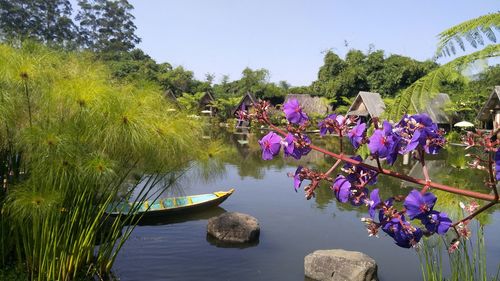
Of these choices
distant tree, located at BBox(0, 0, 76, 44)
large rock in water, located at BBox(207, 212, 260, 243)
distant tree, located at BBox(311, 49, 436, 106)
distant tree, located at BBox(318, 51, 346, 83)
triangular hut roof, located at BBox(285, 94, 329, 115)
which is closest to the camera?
large rock in water, located at BBox(207, 212, 260, 243)

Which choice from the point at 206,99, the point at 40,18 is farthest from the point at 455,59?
the point at 40,18

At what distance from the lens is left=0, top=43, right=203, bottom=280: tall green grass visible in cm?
395

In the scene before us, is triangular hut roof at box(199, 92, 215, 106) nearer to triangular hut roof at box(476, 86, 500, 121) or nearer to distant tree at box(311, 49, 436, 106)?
distant tree at box(311, 49, 436, 106)

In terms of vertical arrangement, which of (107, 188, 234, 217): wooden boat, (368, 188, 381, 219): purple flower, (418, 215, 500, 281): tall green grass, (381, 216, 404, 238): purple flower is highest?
(368, 188, 381, 219): purple flower

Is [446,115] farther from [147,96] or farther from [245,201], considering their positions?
[147,96]

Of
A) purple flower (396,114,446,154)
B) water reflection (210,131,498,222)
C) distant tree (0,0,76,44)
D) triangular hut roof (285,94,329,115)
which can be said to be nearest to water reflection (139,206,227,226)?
water reflection (210,131,498,222)

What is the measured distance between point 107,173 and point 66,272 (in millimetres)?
1243

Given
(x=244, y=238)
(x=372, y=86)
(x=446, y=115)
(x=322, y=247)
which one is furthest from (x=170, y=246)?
(x=372, y=86)

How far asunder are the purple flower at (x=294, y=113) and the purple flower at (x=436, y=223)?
0.46 m

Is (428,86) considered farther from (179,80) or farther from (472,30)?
(179,80)

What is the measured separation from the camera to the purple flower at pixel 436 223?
1.18 m

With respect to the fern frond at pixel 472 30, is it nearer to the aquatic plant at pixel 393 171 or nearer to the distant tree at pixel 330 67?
the aquatic plant at pixel 393 171

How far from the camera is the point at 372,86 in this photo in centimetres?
3378

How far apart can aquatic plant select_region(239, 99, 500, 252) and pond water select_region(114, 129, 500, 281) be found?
8.95 ft
